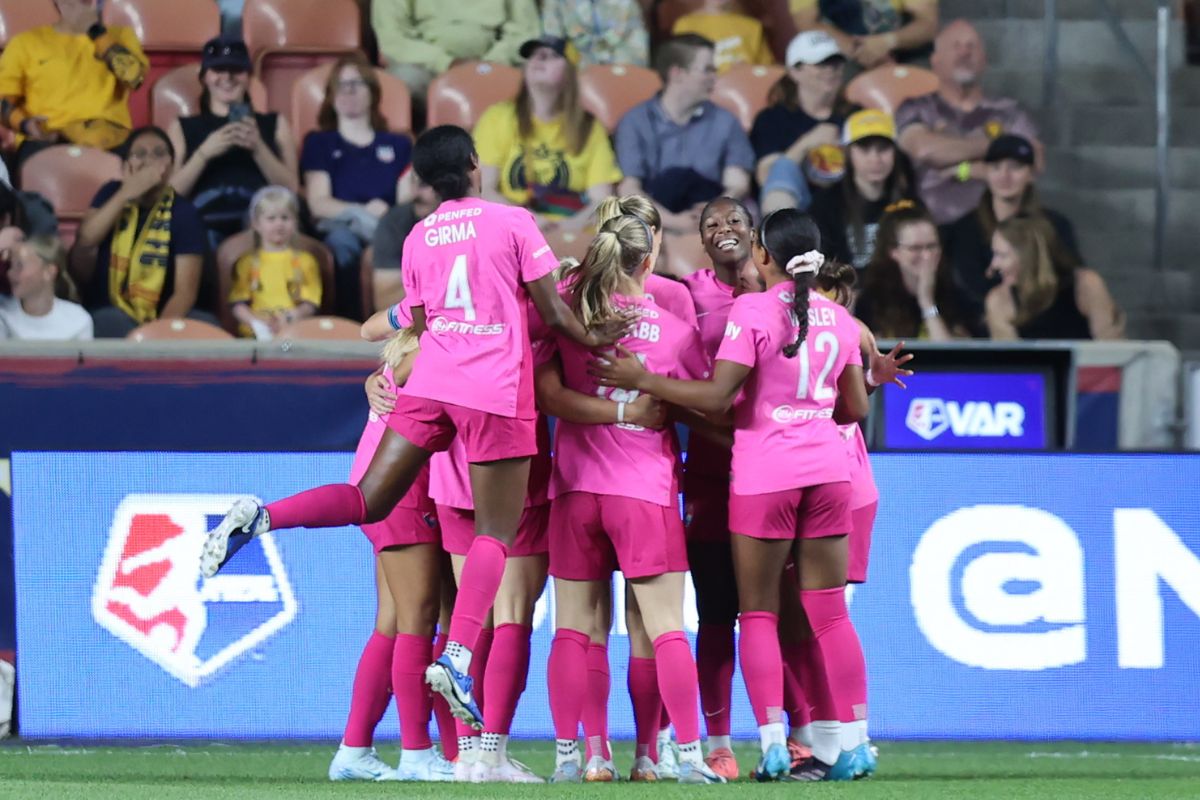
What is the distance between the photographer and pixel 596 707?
5438mm

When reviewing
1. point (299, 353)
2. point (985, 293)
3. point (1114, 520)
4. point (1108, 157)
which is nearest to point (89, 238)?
point (299, 353)

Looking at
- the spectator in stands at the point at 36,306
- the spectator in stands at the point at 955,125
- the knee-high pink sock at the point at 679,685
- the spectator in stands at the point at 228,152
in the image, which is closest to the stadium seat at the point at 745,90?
the spectator in stands at the point at 955,125

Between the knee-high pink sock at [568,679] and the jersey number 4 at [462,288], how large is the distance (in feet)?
3.28

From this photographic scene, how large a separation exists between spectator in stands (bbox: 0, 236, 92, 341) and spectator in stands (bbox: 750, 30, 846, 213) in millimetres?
3678

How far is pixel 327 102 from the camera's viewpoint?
33.1ft

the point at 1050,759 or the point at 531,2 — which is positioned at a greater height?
the point at 531,2

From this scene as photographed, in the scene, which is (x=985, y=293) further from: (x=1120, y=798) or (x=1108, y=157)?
(x=1120, y=798)

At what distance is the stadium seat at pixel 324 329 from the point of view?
8750 millimetres

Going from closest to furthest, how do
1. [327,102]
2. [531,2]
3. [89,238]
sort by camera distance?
1. [89,238]
2. [327,102]
3. [531,2]

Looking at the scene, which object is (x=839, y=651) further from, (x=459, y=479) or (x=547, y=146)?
(x=547, y=146)

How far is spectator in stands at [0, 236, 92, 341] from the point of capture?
883 cm

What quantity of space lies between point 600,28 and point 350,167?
2.04 metres

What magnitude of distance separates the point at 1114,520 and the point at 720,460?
2037 mm

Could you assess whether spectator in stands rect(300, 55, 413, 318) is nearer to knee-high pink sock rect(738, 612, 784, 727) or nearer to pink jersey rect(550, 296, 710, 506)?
pink jersey rect(550, 296, 710, 506)
